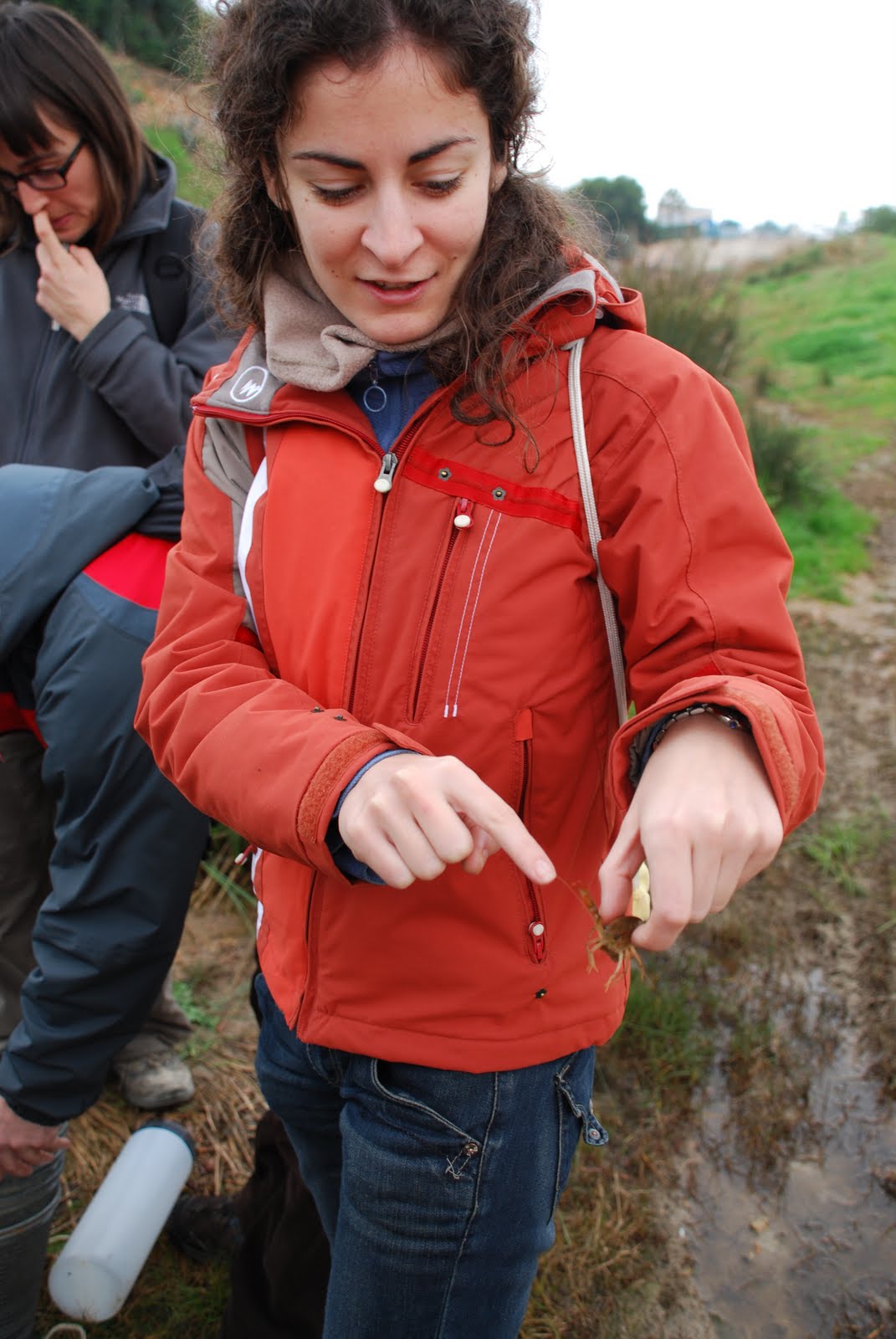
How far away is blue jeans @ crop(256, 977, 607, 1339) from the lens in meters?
1.40

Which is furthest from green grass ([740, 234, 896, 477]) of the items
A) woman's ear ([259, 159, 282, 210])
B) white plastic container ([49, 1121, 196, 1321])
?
woman's ear ([259, 159, 282, 210])

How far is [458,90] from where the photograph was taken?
1300 mm

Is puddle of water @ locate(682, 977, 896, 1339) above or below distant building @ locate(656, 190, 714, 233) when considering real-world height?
below

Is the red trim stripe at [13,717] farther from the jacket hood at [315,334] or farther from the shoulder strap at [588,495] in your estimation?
the shoulder strap at [588,495]

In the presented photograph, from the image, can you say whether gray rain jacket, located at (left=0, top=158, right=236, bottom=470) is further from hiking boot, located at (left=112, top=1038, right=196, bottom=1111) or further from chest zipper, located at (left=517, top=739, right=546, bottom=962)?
hiking boot, located at (left=112, top=1038, right=196, bottom=1111)

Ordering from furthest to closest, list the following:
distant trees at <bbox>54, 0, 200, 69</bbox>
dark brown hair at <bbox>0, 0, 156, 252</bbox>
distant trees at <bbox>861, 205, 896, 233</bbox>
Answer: distant trees at <bbox>861, 205, 896, 233</bbox>, distant trees at <bbox>54, 0, 200, 69</bbox>, dark brown hair at <bbox>0, 0, 156, 252</bbox>

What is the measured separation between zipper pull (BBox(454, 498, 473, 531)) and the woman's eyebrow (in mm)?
436

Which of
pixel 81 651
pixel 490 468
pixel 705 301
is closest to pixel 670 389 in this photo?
pixel 490 468

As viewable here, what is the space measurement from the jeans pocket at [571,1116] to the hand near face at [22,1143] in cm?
107

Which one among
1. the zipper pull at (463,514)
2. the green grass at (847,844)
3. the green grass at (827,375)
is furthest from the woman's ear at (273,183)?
the green grass at (827,375)

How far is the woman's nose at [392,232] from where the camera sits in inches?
51.8

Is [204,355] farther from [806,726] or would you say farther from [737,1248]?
[737,1248]

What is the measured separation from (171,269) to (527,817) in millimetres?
1907

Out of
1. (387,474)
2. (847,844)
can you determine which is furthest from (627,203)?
(387,474)
